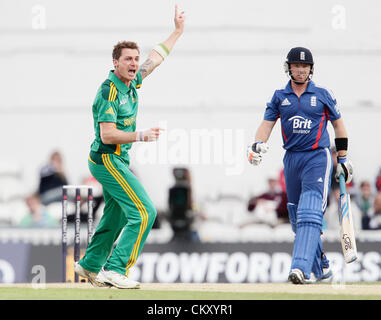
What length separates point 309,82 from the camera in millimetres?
8922

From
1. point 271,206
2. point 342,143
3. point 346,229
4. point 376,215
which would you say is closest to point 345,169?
point 342,143

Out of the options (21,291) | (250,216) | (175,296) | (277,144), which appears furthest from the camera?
(277,144)

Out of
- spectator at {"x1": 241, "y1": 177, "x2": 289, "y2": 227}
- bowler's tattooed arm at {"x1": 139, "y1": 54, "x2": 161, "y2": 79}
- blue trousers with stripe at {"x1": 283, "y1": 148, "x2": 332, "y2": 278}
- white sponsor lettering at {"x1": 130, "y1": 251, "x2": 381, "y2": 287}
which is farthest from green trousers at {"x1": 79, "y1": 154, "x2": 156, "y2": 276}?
spectator at {"x1": 241, "y1": 177, "x2": 289, "y2": 227}

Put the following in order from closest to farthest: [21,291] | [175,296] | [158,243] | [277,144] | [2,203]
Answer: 1. [175,296]
2. [21,291]
3. [158,243]
4. [2,203]
5. [277,144]

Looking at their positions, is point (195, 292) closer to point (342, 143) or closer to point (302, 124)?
point (302, 124)

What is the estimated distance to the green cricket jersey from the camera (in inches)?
320

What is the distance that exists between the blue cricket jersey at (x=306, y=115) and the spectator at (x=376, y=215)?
220 inches

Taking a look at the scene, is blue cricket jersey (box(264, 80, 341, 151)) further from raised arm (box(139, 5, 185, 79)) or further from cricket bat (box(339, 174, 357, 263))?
raised arm (box(139, 5, 185, 79))

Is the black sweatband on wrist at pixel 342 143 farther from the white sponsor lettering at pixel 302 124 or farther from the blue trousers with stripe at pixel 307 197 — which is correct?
the white sponsor lettering at pixel 302 124

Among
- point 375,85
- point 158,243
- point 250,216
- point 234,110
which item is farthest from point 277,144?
point 158,243

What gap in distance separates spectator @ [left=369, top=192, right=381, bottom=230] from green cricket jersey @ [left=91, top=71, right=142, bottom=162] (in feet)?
21.7

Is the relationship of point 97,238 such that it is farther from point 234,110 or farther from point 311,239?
point 234,110

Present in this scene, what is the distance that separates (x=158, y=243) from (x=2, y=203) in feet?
15.9

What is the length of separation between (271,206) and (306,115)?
6.35 metres
